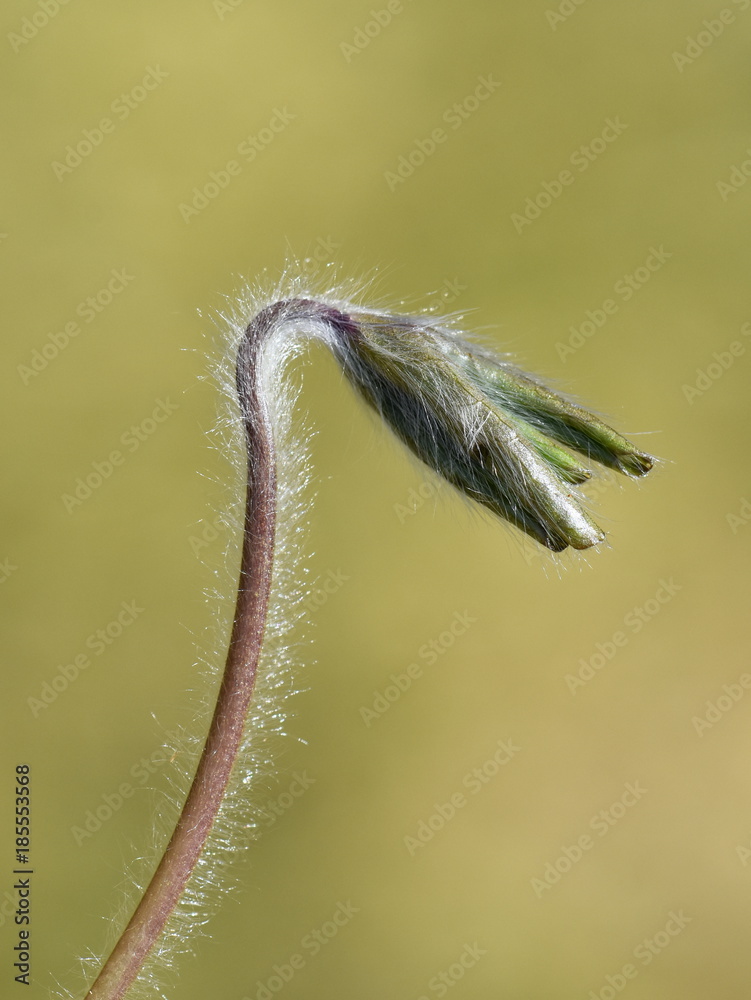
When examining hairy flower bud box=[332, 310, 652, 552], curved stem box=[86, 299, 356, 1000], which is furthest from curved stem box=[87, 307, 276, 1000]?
hairy flower bud box=[332, 310, 652, 552]

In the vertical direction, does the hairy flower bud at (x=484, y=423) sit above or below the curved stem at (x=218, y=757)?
above

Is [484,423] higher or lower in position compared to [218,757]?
higher

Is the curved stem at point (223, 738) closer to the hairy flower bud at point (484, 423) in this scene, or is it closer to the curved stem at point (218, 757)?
the curved stem at point (218, 757)

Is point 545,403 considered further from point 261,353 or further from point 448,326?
point 261,353

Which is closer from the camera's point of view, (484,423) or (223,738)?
(223,738)

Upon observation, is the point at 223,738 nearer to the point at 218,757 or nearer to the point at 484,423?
the point at 218,757

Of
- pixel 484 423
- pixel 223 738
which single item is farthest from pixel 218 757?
pixel 484 423

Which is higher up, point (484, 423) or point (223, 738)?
point (484, 423)

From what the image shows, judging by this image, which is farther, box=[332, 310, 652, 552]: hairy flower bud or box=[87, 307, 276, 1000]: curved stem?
box=[332, 310, 652, 552]: hairy flower bud

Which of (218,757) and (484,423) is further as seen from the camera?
(484,423)

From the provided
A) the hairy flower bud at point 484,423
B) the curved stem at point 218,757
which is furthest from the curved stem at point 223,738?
the hairy flower bud at point 484,423

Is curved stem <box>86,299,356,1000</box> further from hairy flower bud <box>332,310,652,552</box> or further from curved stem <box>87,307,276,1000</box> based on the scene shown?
hairy flower bud <box>332,310,652,552</box>
